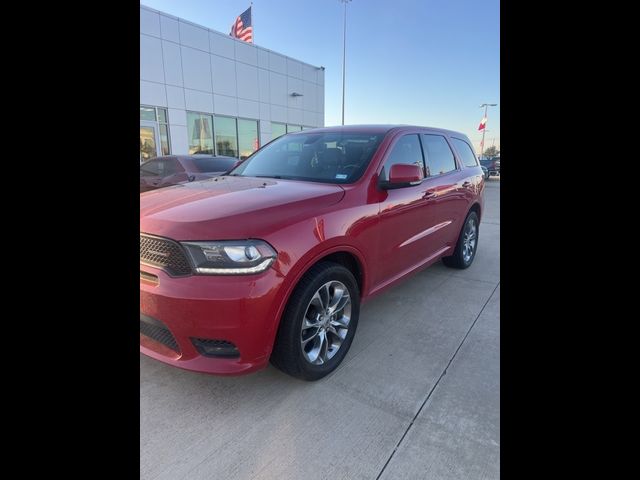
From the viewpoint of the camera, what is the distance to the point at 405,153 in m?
3.33

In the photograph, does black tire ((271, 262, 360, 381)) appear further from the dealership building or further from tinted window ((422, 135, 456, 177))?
the dealership building

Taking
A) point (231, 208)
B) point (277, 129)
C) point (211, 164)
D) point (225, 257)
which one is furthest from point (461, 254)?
point (277, 129)

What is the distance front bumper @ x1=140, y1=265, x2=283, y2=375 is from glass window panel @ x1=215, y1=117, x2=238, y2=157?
15.9 metres

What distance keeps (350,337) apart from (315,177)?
131 centimetres

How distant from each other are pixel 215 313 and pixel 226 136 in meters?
16.6

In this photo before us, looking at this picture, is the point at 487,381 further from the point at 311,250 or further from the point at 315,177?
the point at 315,177

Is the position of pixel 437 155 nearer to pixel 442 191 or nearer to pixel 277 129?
pixel 442 191

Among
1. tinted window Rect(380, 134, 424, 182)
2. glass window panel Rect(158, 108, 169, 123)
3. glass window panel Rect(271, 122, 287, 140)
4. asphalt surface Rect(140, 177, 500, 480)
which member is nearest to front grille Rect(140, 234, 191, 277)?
asphalt surface Rect(140, 177, 500, 480)

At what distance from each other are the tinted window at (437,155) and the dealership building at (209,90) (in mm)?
11203

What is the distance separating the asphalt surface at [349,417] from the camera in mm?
1812

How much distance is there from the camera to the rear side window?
4633mm
